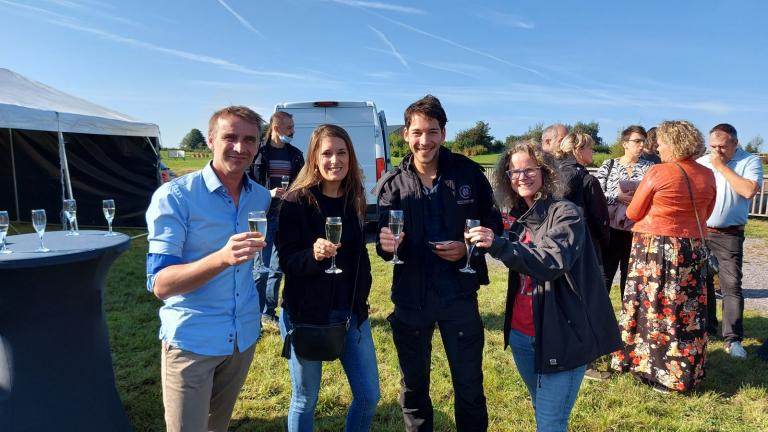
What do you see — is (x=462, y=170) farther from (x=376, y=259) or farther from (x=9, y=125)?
(x=9, y=125)

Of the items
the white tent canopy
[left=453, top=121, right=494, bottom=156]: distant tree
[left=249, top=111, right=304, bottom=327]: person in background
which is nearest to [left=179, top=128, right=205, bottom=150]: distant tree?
[left=453, top=121, right=494, bottom=156]: distant tree

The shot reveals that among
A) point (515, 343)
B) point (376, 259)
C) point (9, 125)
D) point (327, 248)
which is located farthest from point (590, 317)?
point (9, 125)

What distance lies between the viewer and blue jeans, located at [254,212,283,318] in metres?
4.66

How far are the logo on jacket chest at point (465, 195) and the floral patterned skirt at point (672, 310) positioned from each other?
2.09 meters

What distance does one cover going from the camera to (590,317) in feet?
7.23

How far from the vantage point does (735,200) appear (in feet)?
14.8

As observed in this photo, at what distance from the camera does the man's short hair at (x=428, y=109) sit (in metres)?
2.42

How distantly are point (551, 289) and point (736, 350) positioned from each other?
3520 millimetres

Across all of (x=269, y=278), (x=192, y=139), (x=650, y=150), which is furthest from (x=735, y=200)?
(x=192, y=139)

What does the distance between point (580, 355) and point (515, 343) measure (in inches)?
14.5

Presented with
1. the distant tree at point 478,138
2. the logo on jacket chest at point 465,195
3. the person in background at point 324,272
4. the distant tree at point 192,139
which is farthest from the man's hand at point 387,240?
the distant tree at point 192,139

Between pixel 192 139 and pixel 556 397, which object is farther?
pixel 192 139

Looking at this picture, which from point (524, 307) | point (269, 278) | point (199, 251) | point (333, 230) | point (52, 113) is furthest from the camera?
point (52, 113)

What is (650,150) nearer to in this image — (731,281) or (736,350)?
(731,281)
